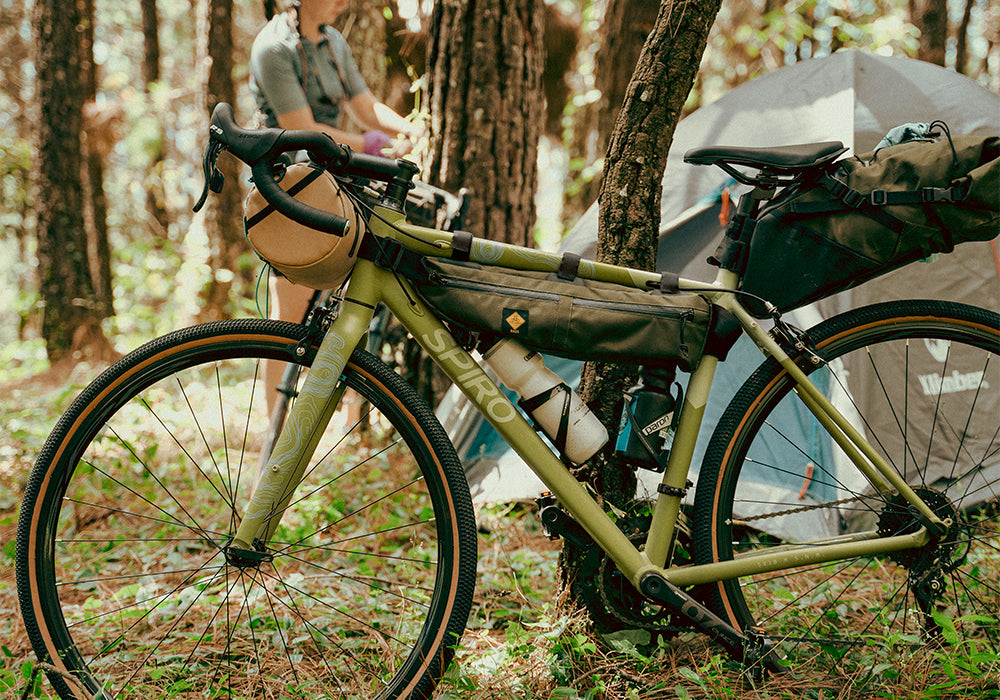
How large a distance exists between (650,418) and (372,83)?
408 cm

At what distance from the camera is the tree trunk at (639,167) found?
172cm

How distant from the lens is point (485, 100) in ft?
9.35

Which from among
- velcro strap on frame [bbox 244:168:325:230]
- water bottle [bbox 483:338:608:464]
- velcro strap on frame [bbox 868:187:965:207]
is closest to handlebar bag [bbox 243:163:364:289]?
velcro strap on frame [bbox 244:168:325:230]

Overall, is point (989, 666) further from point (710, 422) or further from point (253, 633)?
point (253, 633)

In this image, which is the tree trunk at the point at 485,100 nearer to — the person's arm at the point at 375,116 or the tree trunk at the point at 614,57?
the person's arm at the point at 375,116

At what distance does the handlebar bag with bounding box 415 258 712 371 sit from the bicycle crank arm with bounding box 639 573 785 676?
0.51m


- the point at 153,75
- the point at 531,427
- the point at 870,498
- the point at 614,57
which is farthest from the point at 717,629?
the point at 153,75

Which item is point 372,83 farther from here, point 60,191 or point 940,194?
point 940,194

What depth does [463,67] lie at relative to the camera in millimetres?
2842

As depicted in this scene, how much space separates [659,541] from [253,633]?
1101 mm

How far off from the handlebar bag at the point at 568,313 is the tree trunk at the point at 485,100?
1.50m

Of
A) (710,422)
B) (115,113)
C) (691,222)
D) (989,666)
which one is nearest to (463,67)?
(691,222)

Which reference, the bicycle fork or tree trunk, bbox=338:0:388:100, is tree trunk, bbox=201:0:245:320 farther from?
the bicycle fork

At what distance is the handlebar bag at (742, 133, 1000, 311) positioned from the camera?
1.40 meters
